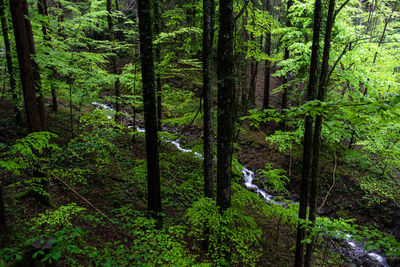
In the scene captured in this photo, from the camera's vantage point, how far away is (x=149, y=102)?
5945 mm

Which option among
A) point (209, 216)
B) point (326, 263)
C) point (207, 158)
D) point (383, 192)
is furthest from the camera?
point (383, 192)

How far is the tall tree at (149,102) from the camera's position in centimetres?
553

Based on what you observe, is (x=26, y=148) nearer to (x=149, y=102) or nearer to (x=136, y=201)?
(x=149, y=102)

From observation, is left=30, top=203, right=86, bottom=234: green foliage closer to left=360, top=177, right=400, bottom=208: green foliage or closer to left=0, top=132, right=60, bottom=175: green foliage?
left=0, top=132, right=60, bottom=175: green foliage

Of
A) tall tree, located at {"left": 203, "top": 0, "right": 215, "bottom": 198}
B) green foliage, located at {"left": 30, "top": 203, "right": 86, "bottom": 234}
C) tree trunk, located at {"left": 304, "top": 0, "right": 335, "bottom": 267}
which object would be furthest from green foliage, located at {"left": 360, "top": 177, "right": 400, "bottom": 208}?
green foliage, located at {"left": 30, "top": 203, "right": 86, "bottom": 234}

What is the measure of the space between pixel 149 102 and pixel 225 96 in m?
2.37

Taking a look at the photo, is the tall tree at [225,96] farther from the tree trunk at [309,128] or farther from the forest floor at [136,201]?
the tree trunk at [309,128]

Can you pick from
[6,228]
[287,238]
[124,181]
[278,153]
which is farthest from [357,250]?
[6,228]

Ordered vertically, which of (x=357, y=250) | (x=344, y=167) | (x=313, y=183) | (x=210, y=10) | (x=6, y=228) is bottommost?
(x=357, y=250)

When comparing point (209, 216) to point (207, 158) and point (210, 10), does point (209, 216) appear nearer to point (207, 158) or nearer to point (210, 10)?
point (207, 158)

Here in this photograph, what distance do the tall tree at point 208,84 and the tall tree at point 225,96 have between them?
5.18 ft

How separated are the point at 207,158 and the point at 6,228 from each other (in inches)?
223

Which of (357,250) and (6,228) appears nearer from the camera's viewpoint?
(6,228)

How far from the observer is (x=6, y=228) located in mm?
5160
